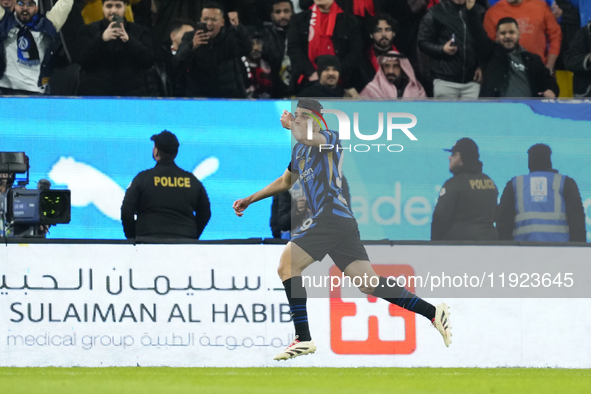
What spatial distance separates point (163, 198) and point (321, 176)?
152cm

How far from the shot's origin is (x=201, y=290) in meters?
6.26

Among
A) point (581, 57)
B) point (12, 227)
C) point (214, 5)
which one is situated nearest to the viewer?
point (12, 227)

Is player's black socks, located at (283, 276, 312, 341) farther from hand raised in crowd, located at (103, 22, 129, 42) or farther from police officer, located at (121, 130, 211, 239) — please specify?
hand raised in crowd, located at (103, 22, 129, 42)

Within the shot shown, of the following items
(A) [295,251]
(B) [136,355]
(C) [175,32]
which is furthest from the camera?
(C) [175,32]

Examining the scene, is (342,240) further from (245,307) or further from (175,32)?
(175,32)

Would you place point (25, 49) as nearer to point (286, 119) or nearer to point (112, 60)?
point (112, 60)

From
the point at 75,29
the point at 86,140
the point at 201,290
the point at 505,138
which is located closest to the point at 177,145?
the point at 86,140

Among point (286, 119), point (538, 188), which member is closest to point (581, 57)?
point (538, 188)

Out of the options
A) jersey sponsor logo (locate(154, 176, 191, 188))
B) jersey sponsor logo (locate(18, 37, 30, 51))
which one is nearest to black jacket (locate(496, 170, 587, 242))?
jersey sponsor logo (locate(154, 176, 191, 188))

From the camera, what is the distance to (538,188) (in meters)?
6.40

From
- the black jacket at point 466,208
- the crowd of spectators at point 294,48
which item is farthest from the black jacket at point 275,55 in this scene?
the black jacket at point 466,208

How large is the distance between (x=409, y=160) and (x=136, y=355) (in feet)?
9.40

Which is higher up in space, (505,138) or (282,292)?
(505,138)

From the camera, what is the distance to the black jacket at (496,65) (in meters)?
7.61
